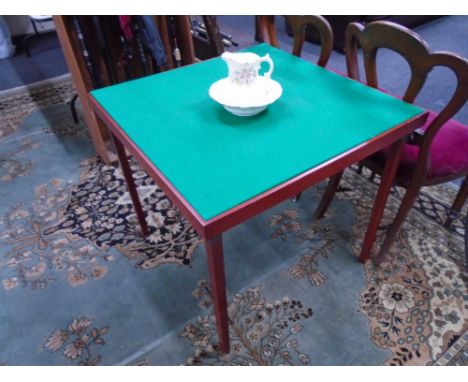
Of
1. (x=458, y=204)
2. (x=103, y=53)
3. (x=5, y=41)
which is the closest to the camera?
(x=458, y=204)

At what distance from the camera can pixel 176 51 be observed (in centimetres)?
209

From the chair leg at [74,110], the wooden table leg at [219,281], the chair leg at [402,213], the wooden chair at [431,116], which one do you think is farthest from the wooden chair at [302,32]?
the chair leg at [74,110]

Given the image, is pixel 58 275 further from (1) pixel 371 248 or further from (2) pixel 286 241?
(1) pixel 371 248

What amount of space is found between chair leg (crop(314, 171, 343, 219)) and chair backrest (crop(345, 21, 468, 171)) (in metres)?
0.43

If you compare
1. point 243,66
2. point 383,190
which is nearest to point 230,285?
point 383,190

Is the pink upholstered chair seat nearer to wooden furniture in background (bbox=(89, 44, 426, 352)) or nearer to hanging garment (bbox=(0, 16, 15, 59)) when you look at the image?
wooden furniture in background (bbox=(89, 44, 426, 352))

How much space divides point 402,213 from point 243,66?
79 centimetres

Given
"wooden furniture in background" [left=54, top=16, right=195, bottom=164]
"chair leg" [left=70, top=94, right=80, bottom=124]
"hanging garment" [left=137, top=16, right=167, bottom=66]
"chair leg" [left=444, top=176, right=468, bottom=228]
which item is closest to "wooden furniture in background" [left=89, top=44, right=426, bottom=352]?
"chair leg" [left=444, top=176, right=468, bottom=228]

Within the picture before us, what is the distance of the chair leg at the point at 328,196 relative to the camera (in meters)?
1.55

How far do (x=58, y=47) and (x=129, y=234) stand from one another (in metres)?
2.72

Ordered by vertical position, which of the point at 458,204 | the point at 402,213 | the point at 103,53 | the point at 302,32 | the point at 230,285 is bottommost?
the point at 230,285

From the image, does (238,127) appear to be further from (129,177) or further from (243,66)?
(129,177)

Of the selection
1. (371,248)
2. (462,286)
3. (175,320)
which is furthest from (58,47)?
(462,286)

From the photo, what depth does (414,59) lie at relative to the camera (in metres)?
1.01
